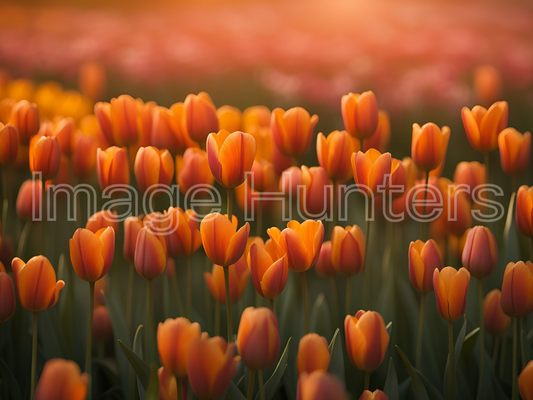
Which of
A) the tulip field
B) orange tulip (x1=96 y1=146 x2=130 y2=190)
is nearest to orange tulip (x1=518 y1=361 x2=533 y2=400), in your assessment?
the tulip field

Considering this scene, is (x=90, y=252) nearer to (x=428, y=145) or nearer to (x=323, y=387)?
(x=323, y=387)

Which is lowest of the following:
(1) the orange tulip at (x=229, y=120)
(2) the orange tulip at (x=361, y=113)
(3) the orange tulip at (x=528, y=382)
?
(3) the orange tulip at (x=528, y=382)

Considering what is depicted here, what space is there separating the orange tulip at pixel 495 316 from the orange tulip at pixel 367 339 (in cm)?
49

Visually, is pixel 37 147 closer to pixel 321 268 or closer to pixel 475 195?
pixel 321 268

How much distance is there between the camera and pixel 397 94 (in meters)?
3.47

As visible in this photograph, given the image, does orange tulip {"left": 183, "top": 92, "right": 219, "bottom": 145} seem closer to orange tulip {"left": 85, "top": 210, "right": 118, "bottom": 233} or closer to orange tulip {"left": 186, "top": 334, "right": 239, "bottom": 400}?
orange tulip {"left": 85, "top": 210, "right": 118, "bottom": 233}

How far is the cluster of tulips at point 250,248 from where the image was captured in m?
0.87

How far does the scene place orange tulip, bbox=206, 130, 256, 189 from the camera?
3.43 ft

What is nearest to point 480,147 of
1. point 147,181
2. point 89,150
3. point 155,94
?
point 147,181

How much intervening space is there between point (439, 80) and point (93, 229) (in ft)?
9.11

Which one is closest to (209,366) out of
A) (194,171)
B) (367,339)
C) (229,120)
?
(367,339)

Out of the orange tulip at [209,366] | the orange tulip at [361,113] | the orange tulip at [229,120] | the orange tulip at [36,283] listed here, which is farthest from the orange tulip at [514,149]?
the orange tulip at [36,283]

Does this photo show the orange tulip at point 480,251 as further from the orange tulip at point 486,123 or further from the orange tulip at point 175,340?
the orange tulip at point 175,340

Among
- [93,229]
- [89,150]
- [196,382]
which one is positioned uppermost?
[89,150]
